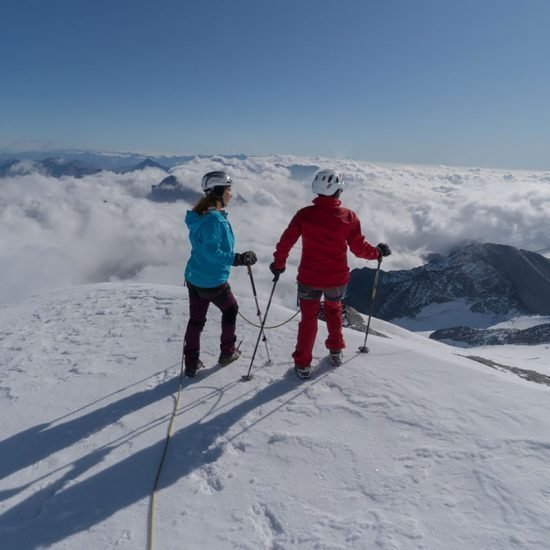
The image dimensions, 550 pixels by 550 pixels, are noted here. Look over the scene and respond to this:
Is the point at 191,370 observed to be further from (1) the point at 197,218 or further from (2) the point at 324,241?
(2) the point at 324,241

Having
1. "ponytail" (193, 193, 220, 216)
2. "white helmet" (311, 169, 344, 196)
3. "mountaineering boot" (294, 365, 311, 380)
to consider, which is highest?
"white helmet" (311, 169, 344, 196)

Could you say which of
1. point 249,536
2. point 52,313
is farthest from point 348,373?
point 52,313

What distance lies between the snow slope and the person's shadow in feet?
0.05

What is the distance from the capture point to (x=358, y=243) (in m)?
6.55

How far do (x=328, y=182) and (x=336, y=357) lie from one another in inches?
120

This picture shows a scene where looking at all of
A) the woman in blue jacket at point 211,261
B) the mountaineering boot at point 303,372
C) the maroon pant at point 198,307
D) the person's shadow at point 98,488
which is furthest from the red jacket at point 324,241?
the person's shadow at point 98,488

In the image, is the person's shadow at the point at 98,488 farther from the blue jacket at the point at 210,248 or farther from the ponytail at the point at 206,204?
the ponytail at the point at 206,204

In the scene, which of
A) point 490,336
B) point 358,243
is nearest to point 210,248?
point 358,243

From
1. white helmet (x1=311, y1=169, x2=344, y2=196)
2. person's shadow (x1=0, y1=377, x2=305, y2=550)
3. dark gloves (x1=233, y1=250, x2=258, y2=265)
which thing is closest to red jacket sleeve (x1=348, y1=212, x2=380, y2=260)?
white helmet (x1=311, y1=169, x2=344, y2=196)

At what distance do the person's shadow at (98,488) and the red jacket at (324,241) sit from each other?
8.53 feet

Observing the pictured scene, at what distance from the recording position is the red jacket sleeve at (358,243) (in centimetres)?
653

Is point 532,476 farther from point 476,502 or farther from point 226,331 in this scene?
point 226,331

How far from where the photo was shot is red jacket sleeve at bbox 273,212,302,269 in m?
6.38

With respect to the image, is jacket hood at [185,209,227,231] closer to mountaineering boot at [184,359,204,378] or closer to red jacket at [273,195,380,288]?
red jacket at [273,195,380,288]
